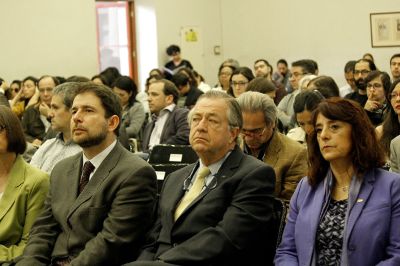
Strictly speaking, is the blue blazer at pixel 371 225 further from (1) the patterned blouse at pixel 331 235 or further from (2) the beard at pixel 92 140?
(2) the beard at pixel 92 140

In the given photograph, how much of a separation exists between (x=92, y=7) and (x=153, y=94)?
4803 mm

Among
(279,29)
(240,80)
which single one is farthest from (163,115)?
(279,29)

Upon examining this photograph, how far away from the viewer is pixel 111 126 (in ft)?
12.2

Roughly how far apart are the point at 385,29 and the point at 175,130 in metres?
6.80

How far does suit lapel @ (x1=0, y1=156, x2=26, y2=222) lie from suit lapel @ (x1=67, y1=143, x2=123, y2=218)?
0.43 meters

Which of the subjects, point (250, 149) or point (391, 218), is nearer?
point (391, 218)

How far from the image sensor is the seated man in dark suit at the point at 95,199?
11.3 ft

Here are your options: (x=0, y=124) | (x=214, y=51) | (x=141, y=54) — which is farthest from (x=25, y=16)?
(x=0, y=124)

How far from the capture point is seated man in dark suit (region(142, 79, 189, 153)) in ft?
24.0

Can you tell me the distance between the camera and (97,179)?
11.7 ft

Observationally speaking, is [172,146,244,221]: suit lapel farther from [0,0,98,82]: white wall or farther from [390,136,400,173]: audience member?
[0,0,98,82]: white wall

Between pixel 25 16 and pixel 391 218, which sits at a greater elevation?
pixel 25 16

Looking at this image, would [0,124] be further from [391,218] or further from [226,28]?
[226,28]

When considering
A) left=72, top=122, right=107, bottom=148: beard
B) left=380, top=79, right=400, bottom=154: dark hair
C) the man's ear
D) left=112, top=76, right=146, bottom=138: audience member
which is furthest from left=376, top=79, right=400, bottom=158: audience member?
left=112, top=76, right=146, bottom=138: audience member
